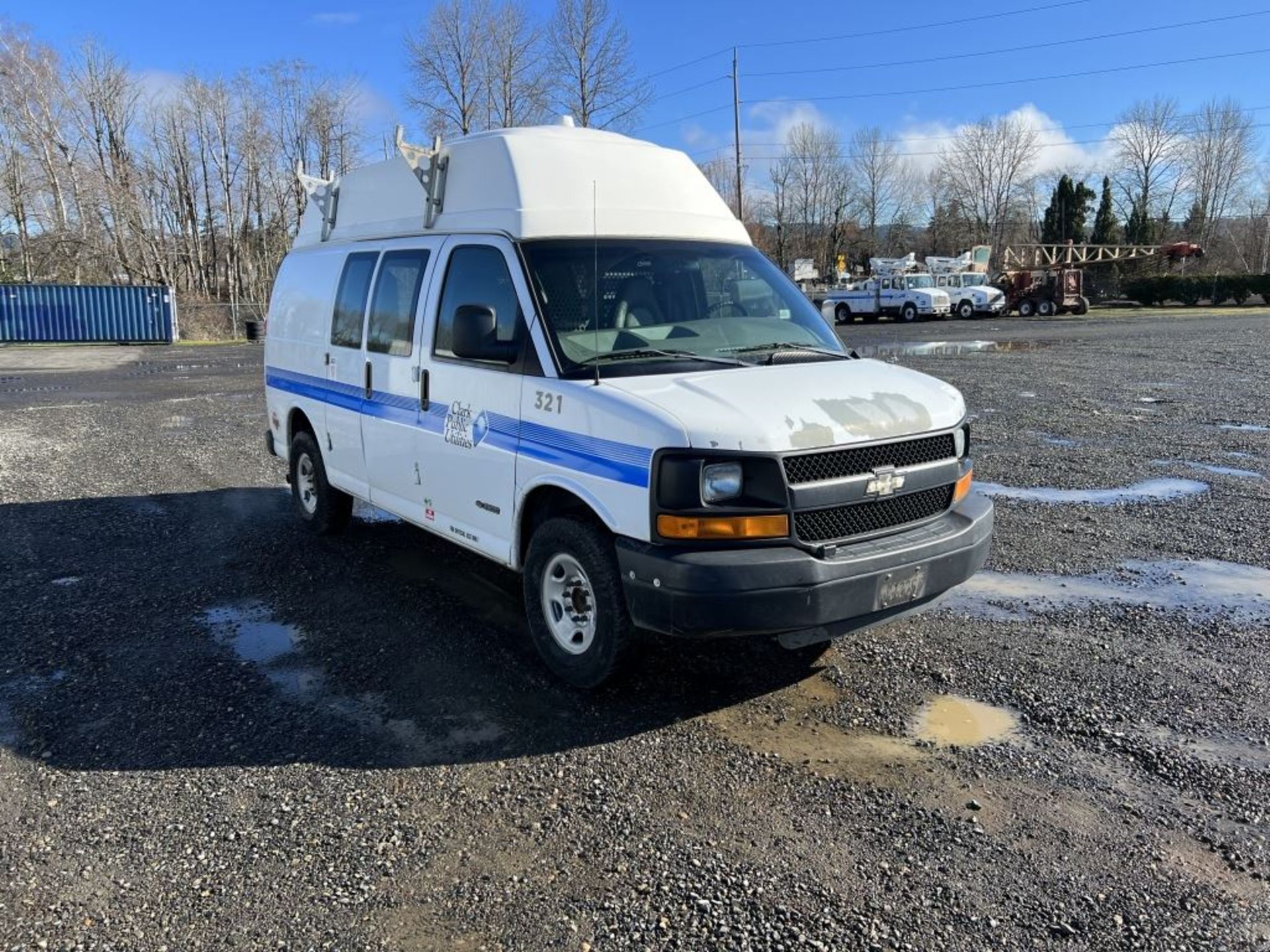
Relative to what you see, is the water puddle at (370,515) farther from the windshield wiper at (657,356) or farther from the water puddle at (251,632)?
the windshield wiper at (657,356)

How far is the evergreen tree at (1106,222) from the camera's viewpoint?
273 ft

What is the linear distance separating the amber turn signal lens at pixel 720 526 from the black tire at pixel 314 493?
3.86m

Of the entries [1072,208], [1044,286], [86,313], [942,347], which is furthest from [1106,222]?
[86,313]

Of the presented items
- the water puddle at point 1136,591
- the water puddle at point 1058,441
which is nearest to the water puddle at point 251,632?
the water puddle at point 1136,591

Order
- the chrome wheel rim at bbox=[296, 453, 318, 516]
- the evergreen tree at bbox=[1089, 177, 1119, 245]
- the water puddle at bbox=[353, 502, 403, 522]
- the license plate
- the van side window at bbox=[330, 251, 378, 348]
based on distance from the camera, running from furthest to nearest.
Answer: the evergreen tree at bbox=[1089, 177, 1119, 245]
the water puddle at bbox=[353, 502, 403, 522]
the chrome wheel rim at bbox=[296, 453, 318, 516]
the van side window at bbox=[330, 251, 378, 348]
the license plate

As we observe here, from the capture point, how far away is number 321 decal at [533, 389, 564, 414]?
14.1 feet

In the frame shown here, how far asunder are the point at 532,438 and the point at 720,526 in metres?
1.13

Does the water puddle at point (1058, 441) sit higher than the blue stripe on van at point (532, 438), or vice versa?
the blue stripe on van at point (532, 438)

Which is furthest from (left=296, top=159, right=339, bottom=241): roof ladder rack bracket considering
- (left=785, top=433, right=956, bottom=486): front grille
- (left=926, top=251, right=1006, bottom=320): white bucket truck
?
(left=926, top=251, right=1006, bottom=320): white bucket truck

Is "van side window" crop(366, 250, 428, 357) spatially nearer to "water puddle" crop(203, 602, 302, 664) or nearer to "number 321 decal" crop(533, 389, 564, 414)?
"number 321 decal" crop(533, 389, 564, 414)

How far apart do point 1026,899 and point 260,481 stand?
842 centimetres

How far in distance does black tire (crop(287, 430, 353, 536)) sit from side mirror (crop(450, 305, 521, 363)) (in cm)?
276

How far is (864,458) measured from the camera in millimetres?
4062

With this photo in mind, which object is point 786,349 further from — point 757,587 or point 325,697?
point 325,697
